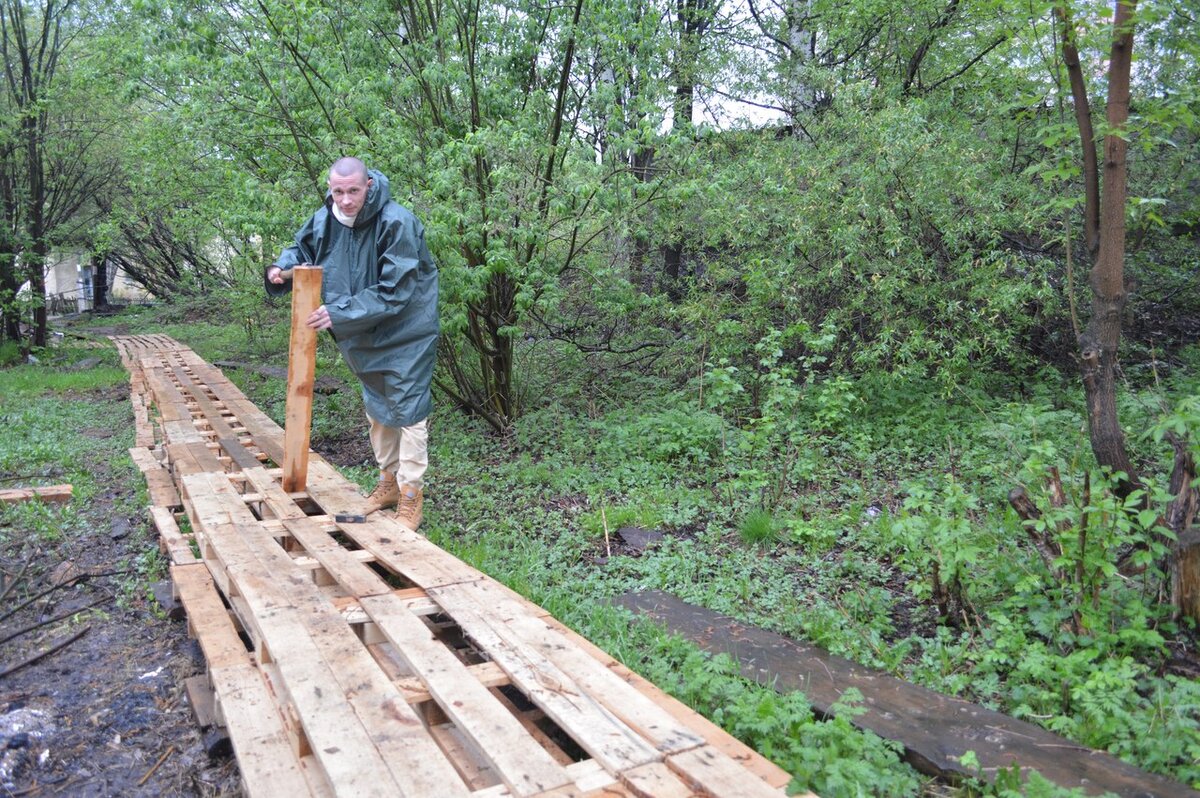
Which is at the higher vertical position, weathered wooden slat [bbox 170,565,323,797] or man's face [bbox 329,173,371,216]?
man's face [bbox 329,173,371,216]

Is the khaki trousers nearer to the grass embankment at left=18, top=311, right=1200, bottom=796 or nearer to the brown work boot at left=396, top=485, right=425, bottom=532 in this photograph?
the brown work boot at left=396, top=485, right=425, bottom=532

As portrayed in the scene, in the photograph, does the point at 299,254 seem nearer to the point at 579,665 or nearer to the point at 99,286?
the point at 579,665

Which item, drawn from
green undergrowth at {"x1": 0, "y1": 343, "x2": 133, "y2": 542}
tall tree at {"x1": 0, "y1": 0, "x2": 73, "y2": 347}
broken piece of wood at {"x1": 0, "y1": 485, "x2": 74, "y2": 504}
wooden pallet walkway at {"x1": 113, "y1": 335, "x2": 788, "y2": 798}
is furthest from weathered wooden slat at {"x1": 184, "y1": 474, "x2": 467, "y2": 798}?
tall tree at {"x1": 0, "y1": 0, "x2": 73, "y2": 347}

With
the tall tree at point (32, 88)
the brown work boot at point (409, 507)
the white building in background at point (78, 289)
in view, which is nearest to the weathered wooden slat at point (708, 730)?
the brown work boot at point (409, 507)

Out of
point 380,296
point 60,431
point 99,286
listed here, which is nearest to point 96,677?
point 380,296

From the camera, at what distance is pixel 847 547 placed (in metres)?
4.98

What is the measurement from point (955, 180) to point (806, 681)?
5.54 m

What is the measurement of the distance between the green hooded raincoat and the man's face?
0.05m

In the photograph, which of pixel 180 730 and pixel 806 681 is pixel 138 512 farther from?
pixel 806 681

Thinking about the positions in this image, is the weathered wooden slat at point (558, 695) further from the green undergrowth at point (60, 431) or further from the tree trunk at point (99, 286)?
the tree trunk at point (99, 286)

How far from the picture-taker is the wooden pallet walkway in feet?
7.84

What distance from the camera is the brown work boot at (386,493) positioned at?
5.16m

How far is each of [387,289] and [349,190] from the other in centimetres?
55

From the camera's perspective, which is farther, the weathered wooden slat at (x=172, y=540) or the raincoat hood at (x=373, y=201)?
the raincoat hood at (x=373, y=201)
